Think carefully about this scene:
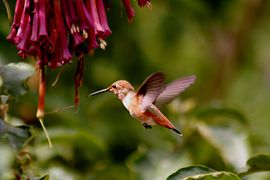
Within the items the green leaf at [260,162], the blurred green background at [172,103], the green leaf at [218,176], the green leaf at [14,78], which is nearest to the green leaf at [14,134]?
the green leaf at [14,78]

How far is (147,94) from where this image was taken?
2412 mm

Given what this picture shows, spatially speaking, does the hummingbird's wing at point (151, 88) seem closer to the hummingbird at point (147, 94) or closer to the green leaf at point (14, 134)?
the hummingbird at point (147, 94)

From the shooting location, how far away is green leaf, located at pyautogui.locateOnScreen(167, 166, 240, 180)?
2.19m

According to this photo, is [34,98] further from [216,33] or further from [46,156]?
[216,33]

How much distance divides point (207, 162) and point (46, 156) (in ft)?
2.22

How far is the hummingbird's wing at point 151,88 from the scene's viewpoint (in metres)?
2.31

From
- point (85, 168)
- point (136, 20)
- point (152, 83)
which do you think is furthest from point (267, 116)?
point (152, 83)

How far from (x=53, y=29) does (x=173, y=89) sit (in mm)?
559

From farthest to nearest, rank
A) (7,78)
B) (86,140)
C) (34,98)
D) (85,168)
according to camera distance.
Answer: (34,98)
(85,168)
(86,140)
(7,78)

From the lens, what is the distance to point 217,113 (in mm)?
3578

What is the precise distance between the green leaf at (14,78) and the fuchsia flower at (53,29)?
13cm

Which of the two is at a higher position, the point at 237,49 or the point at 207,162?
the point at 237,49

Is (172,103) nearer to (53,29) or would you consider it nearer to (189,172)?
(189,172)

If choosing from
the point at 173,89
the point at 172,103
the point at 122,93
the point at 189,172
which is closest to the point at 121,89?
the point at 122,93
